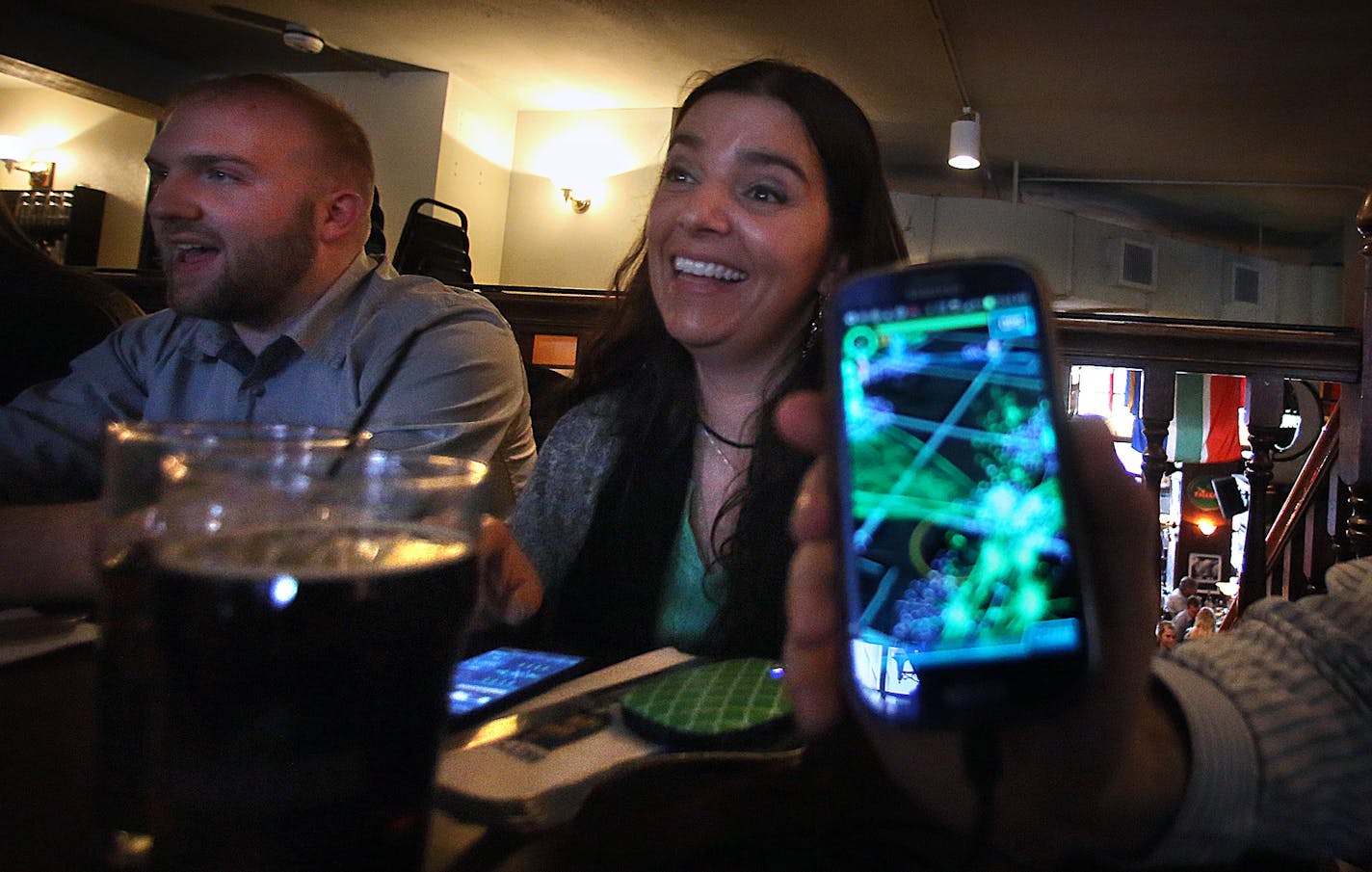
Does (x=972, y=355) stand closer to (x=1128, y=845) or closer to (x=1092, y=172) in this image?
(x=1128, y=845)

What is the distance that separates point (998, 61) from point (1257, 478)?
3.91 metres

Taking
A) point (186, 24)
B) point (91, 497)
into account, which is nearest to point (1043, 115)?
point (186, 24)

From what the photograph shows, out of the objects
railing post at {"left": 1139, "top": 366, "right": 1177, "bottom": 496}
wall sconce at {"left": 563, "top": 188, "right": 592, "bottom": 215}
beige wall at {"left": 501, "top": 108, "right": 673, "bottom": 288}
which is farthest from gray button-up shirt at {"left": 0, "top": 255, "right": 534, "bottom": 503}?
wall sconce at {"left": 563, "top": 188, "right": 592, "bottom": 215}

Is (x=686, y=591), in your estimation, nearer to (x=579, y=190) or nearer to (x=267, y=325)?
(x=267, y=325)

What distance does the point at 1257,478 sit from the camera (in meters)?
1.77

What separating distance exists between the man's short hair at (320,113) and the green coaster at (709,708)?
128 centimetres

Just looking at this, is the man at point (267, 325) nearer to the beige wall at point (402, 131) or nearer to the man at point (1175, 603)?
the man at point (1175, 603)

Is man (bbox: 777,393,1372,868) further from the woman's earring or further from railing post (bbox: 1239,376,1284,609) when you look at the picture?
railing post (bbox: 1239,376,1284,609)

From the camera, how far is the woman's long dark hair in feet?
3.70

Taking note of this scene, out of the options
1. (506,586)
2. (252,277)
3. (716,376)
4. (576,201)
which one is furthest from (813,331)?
(576,201)

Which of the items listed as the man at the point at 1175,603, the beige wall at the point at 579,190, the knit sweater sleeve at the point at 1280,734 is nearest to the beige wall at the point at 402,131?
the beige wall at the point at 579,190

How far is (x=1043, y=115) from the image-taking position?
5.75 metres

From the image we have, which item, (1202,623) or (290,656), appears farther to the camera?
(1202,623)

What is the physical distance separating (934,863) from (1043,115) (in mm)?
6248
